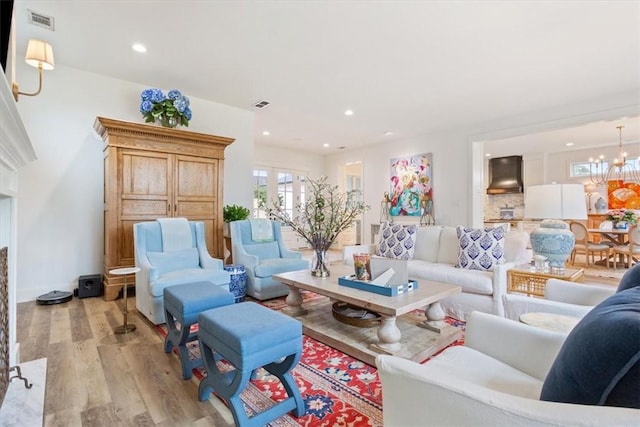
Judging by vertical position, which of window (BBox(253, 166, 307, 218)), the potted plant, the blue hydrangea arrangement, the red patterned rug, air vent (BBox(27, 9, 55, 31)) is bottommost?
the red patterned rug

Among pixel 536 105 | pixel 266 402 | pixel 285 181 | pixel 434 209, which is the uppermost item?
pixel 536 105

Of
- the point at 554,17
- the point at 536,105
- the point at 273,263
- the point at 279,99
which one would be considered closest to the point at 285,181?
the point at 279,99

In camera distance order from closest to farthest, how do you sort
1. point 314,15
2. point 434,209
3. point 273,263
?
point 314,15
point 273,263
point 434,209

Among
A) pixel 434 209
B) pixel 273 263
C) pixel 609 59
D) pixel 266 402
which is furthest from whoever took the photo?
pixel 434 209

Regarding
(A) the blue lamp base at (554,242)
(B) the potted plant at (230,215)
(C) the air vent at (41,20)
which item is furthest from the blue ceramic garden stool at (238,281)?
(A) the blue lamp base at (554,242)

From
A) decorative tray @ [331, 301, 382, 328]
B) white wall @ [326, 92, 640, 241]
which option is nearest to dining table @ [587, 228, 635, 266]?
white wall @ [326, 92, 640, 241]

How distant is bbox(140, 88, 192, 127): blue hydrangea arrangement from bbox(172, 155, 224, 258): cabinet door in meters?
0.50

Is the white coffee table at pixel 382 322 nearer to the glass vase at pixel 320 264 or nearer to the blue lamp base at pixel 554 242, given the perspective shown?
the glass vase at pixel 320 264

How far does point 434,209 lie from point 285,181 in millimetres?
3659

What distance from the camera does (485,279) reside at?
2.83m

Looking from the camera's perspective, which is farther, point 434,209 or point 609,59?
point 434,209

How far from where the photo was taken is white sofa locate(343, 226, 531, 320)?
9.14 ft

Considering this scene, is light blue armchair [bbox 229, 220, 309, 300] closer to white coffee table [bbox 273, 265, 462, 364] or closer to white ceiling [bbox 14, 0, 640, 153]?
white coffee table [bbox 273, 265, 462, 364]

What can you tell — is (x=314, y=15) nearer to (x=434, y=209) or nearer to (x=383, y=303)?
(x=383, y=303)
